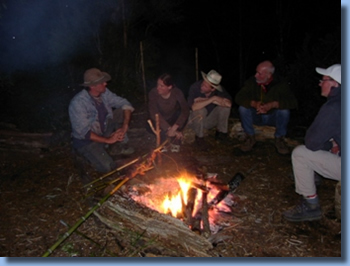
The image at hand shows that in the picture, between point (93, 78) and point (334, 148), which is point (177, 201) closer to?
point (334, 148)

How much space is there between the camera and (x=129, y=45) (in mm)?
14055

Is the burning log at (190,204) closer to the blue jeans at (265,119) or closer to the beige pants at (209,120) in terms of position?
the beige pants at (209,120)

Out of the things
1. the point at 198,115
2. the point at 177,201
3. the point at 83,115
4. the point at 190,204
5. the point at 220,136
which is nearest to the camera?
the point at 190,204

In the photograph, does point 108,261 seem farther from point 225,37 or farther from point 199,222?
point 225,37

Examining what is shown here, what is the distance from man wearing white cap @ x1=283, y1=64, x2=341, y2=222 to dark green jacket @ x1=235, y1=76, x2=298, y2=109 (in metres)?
2.09

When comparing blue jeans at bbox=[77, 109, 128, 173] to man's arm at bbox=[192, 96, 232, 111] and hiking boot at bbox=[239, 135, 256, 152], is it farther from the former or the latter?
hiking boot at bbox=[239, 135, 256, 152]

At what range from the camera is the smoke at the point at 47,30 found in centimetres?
771

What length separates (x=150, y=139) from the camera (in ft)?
22.9

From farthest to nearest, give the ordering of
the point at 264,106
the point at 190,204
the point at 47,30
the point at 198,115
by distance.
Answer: the point at 47,30 < the point at 198,115 < the point at 264,106 < the point at 190,204

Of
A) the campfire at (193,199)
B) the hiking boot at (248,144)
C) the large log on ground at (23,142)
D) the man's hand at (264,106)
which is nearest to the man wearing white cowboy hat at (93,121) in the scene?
the campfire at (193,199)

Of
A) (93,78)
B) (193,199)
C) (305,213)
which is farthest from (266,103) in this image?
(93,78)

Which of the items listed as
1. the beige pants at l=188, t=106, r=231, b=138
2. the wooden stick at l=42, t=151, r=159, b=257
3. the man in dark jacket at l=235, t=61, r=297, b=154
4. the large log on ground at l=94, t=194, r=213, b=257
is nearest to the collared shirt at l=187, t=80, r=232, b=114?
the beige pants at l=188, t=106, r=231, b=138

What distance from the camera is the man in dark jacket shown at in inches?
246

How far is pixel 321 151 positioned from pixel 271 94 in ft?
8.17
